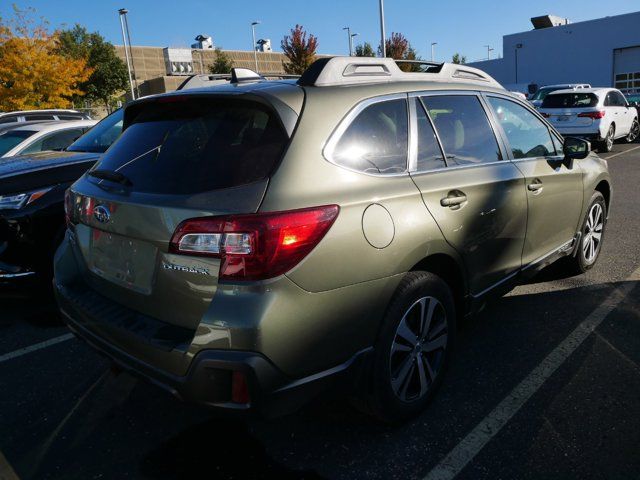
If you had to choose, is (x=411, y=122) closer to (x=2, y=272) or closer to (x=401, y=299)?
(x=401, y=299)

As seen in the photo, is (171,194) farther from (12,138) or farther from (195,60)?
(195,60)

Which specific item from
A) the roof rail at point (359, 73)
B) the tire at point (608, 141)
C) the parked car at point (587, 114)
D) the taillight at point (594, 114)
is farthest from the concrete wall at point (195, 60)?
the roof rail at point (359, 73)

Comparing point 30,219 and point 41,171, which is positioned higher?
point 41,171

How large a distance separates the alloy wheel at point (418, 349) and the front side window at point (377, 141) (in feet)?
2.26

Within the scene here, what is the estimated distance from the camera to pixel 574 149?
4.05 m

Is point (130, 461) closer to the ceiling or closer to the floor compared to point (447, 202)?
closer to the floor

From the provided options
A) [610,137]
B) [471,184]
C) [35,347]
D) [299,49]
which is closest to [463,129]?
[471,184]

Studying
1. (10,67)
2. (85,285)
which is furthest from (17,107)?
(85,285)

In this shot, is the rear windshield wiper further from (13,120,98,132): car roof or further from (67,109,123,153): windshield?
(13,120,98,132): car roof

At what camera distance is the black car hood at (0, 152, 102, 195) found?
13.7 ft

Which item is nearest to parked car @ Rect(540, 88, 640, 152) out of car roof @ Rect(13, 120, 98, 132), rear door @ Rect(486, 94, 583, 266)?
rear door @ Rect(486, 94, 583, 266)

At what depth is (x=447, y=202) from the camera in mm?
2736

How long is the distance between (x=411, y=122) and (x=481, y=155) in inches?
25.7

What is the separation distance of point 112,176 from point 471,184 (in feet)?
6.13
